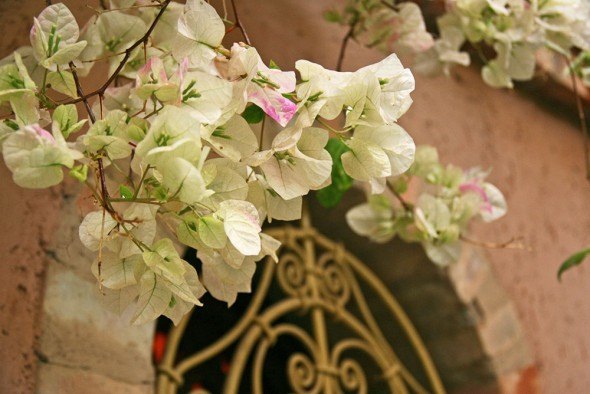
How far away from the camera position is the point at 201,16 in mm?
727

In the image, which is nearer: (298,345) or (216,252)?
(216,252)

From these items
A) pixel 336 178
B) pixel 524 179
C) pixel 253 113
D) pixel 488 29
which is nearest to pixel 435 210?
pixel 336 178

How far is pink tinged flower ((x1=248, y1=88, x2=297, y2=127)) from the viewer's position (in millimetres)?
692

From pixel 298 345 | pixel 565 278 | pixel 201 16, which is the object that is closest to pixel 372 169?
pixel 201 16

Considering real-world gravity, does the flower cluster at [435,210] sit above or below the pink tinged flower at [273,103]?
below

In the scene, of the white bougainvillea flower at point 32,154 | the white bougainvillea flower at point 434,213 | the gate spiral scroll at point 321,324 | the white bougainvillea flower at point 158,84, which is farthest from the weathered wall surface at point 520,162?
the white bougainvillea flower at point 32,154

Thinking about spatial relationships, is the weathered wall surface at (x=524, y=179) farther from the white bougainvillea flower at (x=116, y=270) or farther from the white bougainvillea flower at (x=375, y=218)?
the white bougainvillea flower at (x=116, y=270)

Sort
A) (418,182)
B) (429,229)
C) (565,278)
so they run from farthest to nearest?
1. (565,278)
2. (418,182)
3. (429,229)

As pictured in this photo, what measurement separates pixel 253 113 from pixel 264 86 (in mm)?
53

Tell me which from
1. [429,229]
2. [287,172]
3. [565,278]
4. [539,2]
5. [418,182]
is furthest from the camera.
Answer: [565,278]

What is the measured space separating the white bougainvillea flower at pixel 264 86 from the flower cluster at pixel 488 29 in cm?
50

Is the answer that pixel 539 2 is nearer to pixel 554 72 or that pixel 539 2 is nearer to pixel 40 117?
pixel 40 117

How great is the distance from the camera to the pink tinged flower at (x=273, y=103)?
2.27 feet

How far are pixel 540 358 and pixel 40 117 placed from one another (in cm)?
144
